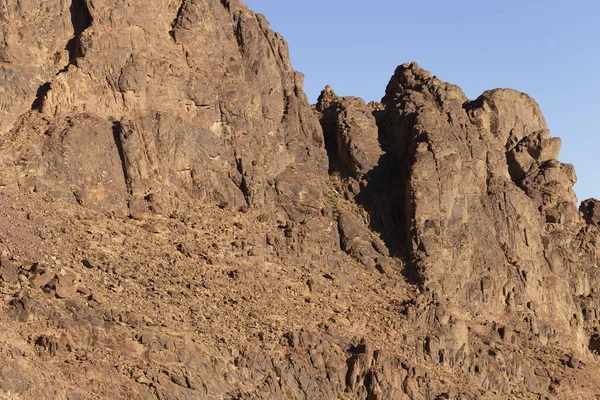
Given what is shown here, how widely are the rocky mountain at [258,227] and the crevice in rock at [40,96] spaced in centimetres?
16

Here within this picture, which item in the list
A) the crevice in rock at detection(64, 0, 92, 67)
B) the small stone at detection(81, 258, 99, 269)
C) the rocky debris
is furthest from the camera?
the rocky debris

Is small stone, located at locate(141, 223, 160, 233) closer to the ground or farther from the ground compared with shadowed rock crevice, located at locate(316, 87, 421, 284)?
closer to the ground

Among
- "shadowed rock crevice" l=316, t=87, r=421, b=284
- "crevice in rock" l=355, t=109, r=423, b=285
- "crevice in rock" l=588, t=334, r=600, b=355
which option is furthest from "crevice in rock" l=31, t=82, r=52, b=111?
"crevice in rock" l=588, t=334, r=600, b=355

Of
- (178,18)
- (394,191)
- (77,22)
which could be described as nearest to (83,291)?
(77,22)

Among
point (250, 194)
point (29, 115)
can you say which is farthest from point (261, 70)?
point (29, 115)

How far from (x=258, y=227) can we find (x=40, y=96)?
1419cm

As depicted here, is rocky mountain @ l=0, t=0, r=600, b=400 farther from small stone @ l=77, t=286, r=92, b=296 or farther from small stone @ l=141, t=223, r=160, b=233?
small stone @ l=77, t=286, r=92, b=296

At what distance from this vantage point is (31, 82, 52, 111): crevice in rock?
91500 mm

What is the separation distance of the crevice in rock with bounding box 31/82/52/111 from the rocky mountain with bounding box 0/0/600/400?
0.54 feet

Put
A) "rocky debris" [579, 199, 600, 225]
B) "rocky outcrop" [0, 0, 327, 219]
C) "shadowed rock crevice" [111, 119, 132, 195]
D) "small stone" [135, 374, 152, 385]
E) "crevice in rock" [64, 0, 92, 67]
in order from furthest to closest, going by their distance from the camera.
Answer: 1. "rocky debris" [579, 199, 600, 225]
2. "crevice in rock" [64, 0, 92, 67]
3. "shadowed rock crevice" [111, 119, 132, 195]
4. "rocky outcrop" [0, 0, 327, 219]
5. "small stone" [135, 374, 152, 385]

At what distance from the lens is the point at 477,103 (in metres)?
110

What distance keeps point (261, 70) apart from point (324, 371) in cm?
2413

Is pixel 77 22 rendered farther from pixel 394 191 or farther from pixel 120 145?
pixel 394 191

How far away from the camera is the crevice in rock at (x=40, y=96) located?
91500mm
